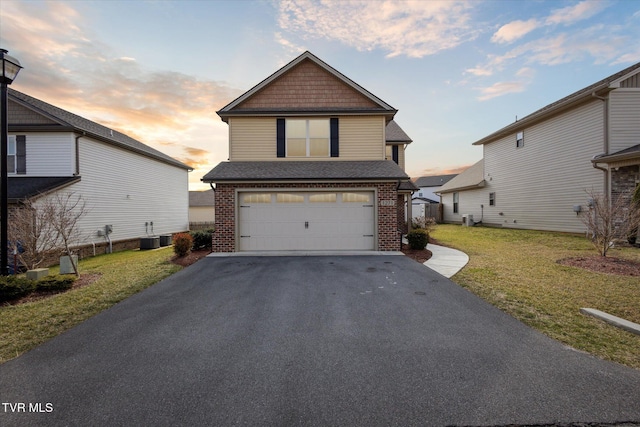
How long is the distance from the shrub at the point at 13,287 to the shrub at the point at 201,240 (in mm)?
5679

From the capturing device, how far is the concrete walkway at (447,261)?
27.4 ft

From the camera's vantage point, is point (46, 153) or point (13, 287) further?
point (46, 153)

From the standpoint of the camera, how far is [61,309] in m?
5.57

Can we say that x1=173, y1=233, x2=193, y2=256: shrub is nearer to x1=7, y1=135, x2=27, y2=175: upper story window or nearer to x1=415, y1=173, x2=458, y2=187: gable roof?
x1=7, y1=135, x2=27, y2=175: upper story window

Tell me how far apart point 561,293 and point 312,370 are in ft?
20.2

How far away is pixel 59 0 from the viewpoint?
8.30 metres

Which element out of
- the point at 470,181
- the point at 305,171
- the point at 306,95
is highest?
the point at 306,95

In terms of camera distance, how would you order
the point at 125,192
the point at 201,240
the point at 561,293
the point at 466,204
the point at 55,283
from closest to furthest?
1. the point at 561,293
2. the point at 55,283
3. the point at 201,240
4. the point at 125,192
5. the point at 466,204

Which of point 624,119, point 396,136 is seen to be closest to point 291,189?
point 396,136

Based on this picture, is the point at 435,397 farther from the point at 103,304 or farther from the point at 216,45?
the point at 216,45

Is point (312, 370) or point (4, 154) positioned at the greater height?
point (4, 154)

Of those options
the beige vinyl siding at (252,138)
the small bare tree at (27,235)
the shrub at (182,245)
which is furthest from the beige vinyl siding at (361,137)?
the small bare tree at (27,235)

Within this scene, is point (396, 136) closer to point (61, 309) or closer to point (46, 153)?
point (61, 309)

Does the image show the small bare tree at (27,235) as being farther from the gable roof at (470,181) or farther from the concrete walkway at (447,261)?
the gable roof at (470,181)
